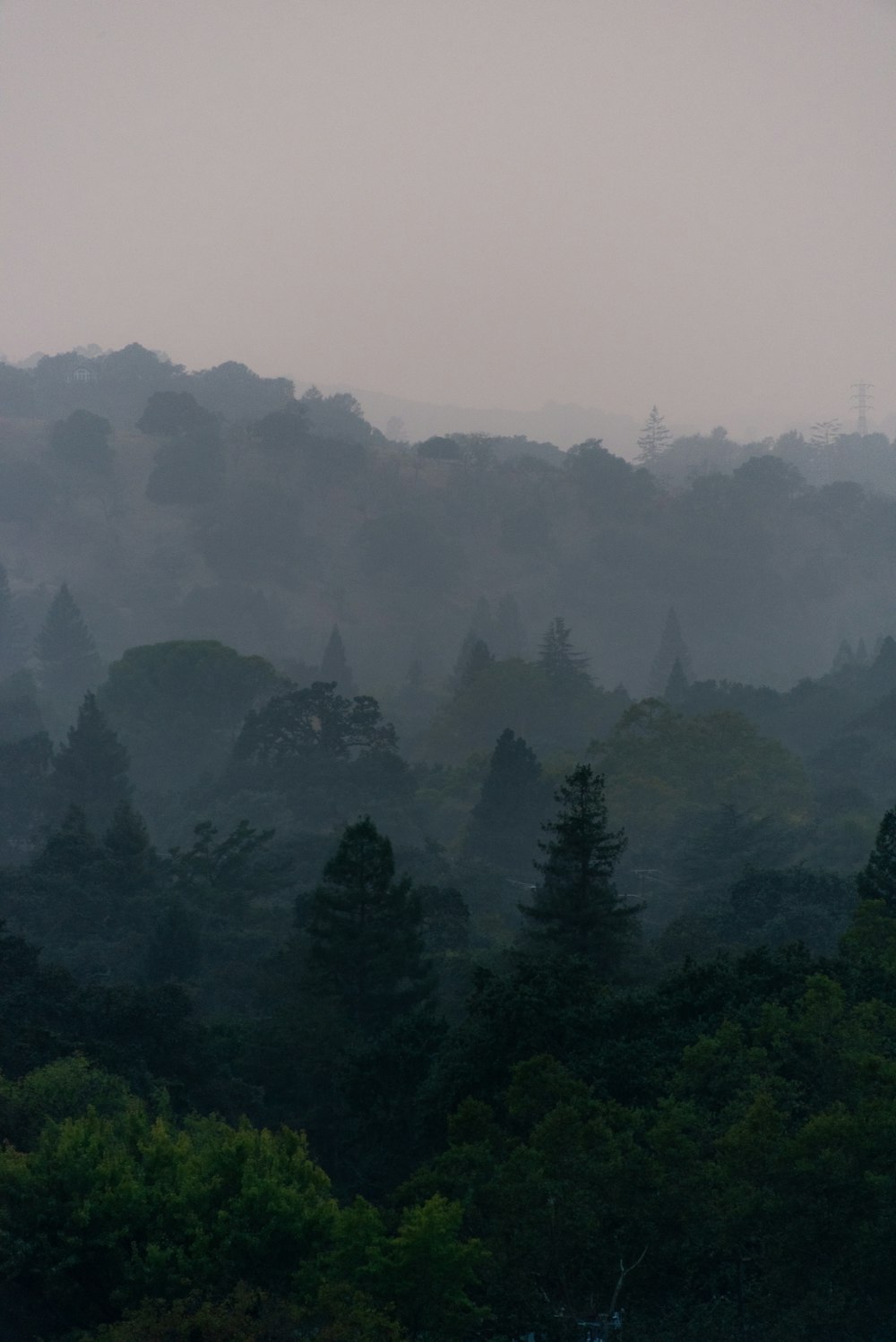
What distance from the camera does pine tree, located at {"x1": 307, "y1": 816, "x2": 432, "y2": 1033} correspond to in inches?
1742

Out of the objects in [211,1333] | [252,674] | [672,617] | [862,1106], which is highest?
[672,617]

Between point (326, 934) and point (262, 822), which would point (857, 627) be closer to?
point (262, 822)

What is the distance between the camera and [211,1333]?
21.7m

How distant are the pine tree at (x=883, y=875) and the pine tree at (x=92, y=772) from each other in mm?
52673

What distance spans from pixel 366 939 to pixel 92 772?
48.5 metres

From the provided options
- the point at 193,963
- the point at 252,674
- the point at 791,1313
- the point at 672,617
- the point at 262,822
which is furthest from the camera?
the point at 672,617

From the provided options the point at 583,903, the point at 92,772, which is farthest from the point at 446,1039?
the point at 92,772

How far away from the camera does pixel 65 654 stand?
475 feet

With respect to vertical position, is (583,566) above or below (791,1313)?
above

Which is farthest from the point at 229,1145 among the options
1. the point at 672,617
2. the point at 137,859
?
the point at 672,617

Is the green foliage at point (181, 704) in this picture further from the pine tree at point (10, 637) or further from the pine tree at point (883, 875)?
the pine tree at point (883, 875)

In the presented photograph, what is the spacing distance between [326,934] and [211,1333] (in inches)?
910

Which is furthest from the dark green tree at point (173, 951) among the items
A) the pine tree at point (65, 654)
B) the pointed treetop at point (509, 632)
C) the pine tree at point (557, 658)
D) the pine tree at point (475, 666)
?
the pointed treetop at point (509, 632)

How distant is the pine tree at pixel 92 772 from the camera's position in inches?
3487
